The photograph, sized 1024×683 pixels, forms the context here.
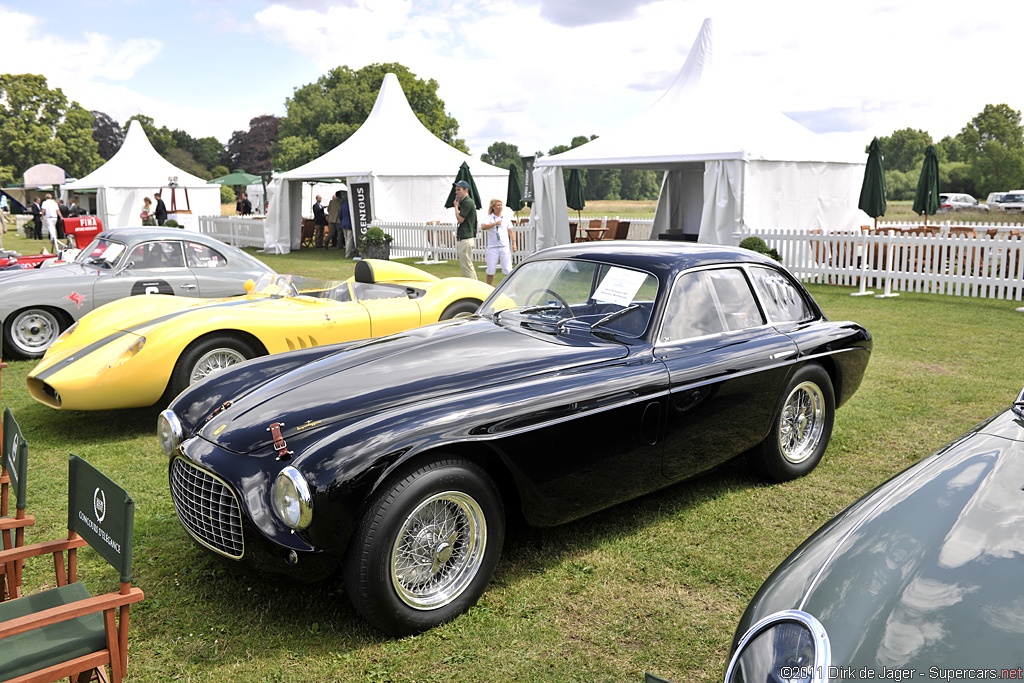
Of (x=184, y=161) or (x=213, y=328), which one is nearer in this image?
(x=213, y=328)

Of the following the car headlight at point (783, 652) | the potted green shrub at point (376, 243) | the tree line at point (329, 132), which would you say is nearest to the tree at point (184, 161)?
the tree line at point (329, 132)

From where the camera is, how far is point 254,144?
296 feet

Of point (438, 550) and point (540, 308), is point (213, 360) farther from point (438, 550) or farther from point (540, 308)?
point (438, 550)

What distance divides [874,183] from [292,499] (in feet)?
55.9

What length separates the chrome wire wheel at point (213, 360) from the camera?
19.8 ft

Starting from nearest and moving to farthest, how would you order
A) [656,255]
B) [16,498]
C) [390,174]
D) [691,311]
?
[16,498], [691,311], [656,255], [390,174]

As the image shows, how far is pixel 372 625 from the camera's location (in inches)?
124

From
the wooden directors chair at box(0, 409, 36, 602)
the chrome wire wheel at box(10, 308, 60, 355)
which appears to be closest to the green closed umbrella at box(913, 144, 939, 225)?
the chrome wire wheel at box(10, 308, 60, 355)

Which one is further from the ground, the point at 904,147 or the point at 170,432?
the point at 904,147

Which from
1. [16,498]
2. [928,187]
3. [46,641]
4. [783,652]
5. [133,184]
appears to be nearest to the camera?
[783,652]

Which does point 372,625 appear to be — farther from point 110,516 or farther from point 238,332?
point 238,332

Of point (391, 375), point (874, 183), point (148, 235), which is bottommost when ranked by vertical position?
point (391, 375)

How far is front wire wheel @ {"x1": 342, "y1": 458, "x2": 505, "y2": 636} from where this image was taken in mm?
3008

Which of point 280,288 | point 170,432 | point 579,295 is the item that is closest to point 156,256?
point 280,288
